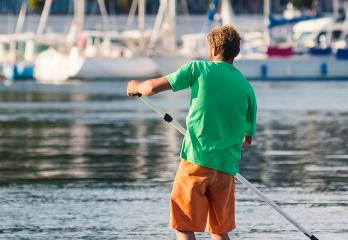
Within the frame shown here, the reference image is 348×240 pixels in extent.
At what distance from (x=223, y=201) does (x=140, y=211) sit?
4.23 metres

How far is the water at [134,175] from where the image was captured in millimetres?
12500

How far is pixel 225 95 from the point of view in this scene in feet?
30.9

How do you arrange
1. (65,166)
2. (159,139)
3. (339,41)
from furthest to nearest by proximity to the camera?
(339,41) < (159,139) < (65,166)

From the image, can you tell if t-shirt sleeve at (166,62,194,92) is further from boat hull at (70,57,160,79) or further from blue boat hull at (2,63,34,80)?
blue boat hull at (2,63,34,80)

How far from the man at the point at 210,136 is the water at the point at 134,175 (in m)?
2.36

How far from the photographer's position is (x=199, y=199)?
9.37 m

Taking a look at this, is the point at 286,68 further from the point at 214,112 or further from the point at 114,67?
the point at 214,112

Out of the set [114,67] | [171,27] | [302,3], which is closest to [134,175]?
[114,67]

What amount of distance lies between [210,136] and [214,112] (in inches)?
6.1

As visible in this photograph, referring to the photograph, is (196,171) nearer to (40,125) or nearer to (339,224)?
(339,224)

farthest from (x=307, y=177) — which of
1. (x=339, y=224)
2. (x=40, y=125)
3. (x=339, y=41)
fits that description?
(x=339, y=41)

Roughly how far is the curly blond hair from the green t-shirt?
11cm

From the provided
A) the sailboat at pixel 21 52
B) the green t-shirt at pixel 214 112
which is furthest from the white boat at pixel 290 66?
the green t-shirt at pixel 214 112

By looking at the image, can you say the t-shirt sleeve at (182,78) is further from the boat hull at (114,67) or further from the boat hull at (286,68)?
the boat hull at (114,67)
